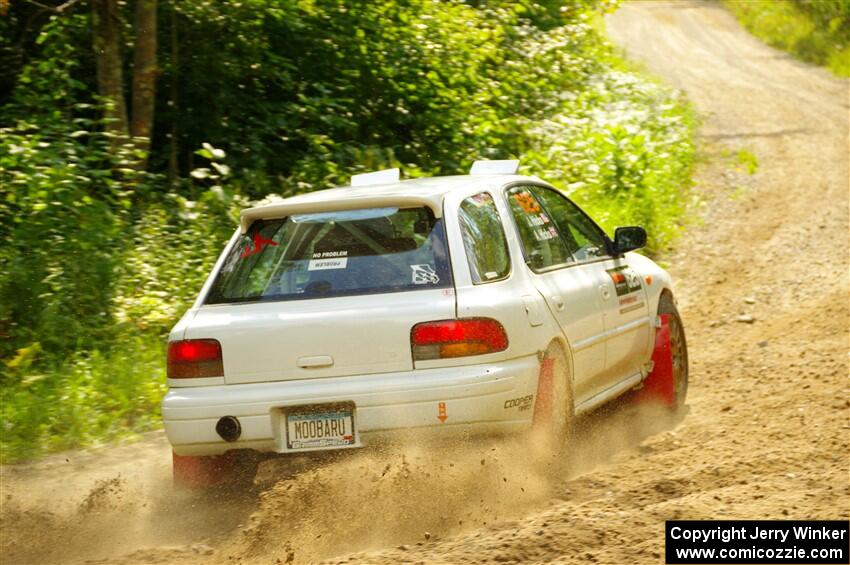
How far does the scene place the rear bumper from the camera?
557 cm

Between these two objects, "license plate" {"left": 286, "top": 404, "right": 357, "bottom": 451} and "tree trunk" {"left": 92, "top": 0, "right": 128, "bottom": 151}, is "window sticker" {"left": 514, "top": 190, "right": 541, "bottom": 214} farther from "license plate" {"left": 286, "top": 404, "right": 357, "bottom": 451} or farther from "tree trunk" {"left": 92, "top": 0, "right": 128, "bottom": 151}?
"tree trunk" {"left": 92, "top": 0, "right": 128, "bottom": 151}

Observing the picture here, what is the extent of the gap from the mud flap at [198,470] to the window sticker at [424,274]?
1.23 m

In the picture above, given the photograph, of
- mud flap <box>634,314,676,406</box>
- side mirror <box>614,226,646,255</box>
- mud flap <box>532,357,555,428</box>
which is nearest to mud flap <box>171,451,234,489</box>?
mud flap <box>532,357,555,428</box>

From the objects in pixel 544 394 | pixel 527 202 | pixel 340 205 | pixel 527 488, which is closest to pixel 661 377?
pixel 527 202

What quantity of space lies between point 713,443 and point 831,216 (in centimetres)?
944

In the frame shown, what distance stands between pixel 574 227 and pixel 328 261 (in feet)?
6.55

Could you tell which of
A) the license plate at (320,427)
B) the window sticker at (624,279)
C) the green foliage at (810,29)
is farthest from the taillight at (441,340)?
the green foliage at (810,29)

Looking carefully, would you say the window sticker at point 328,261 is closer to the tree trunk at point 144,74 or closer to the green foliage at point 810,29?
Result: the tree trunk at point 144,74

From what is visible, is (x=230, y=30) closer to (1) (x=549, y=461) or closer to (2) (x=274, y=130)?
(2) (x=274, y=130)

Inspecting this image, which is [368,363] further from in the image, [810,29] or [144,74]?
[810,29]

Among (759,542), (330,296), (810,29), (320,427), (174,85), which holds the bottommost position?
(810,29)

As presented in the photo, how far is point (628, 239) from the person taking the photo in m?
7.55

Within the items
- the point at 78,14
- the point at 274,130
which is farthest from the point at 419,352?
the point at 78,14

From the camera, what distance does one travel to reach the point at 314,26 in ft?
45.4
